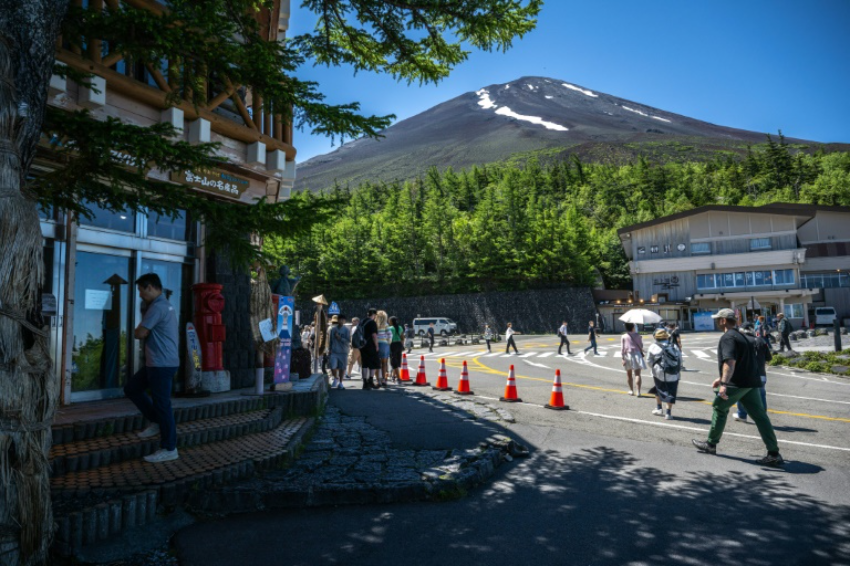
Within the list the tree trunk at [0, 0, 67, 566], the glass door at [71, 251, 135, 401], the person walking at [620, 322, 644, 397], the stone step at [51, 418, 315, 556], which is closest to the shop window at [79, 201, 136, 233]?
the glass door at [71, 251, 135, 401]

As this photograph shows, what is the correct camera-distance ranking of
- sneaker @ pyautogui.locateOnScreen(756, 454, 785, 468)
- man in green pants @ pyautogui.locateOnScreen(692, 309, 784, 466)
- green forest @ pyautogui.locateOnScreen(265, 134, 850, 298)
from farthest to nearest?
green forest @ pyautogui.locateOnScreen(265, 134, 850, 298)
man in green pants @ pyautogui.locateOnScreen(692, 309, 784, 466)
sneaker @ pyautogui.locateOnScreen(756, 454, 785, 468)

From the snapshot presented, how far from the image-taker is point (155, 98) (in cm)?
761

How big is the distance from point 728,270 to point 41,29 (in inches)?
2196

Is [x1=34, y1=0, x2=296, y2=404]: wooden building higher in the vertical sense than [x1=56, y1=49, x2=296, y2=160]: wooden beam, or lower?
lower

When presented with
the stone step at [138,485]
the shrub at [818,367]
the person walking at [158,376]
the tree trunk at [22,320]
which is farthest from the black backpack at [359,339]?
the shrub at [818,367]

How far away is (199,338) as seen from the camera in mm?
8344

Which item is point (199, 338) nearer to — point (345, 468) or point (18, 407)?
point (345, 468)

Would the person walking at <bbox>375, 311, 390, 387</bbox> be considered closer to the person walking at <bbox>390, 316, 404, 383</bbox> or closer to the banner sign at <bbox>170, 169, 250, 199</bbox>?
the person walking at <bbox>390, 316, 404, 383</bbox>

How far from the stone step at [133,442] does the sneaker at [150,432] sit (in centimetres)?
6

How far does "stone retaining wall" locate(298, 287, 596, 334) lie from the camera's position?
52.0 meters

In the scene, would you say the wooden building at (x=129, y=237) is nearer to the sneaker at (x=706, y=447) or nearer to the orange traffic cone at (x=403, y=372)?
the orange traffic cone at (x=403, y=372)

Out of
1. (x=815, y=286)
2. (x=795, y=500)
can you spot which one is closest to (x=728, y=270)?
Answer: (x=815, y=286)

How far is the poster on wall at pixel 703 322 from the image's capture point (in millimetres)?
45094

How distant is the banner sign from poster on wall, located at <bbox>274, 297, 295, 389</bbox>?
209 centimetres
